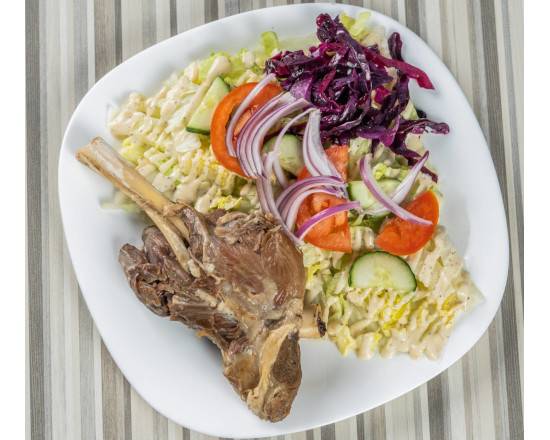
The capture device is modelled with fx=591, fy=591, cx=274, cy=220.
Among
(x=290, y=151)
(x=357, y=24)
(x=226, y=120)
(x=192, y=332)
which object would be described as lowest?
(x=192, y=332)

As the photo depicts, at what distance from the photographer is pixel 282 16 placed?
4.11 m

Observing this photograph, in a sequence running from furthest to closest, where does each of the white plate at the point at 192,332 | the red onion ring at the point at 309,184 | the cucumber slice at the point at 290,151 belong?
the white plate at the point at 192,332 < the cucumber slice at the point at 290,151 < the red onion ring at the point at 309,184

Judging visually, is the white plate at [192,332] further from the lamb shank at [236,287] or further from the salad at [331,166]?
the lamb shank at [236,287]

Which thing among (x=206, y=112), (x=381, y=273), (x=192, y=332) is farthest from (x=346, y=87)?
(x=192, y=332)

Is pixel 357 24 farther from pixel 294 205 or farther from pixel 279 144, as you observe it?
pixel 294 205

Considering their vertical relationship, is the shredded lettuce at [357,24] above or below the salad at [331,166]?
→ above

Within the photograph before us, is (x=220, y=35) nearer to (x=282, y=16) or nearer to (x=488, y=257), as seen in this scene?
(x=282, y=16)

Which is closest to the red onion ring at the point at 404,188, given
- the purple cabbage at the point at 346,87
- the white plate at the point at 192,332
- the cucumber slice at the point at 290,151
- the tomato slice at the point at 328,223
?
the purple cabbage at the point at 346,87

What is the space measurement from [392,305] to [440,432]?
48.6 inches

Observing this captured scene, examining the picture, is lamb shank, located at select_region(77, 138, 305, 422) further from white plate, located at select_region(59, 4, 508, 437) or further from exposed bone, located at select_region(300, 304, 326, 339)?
white plate, located at select_region(59, 4, 508, 437)

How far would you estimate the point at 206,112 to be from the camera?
3.82m

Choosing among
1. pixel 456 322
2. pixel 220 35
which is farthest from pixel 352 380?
pixel 220 35

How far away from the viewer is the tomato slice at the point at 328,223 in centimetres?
380

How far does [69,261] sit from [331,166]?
82.4 inches
